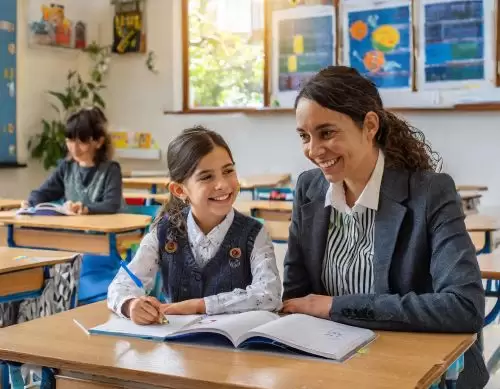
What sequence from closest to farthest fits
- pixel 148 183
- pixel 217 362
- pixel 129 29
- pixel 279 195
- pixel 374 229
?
pixel 217 362 → pixel 374 229 → pixel 279 195 → pixel 148 183 → pixel 129 29

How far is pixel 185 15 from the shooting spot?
688 centimetres

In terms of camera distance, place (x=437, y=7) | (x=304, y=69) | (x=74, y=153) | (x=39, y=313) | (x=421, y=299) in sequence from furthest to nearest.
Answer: (x=304, y=69), (x=437, y=7), (x=74, y=153), (x=39, y=313), (x=421, y=299)

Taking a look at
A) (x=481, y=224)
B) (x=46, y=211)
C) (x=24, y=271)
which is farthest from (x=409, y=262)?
(x=46, y=211)

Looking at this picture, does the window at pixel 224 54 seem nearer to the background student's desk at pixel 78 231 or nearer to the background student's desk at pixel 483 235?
the background student's desk at pixel 78 231

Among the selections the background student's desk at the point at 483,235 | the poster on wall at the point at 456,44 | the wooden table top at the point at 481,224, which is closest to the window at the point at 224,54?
the poster on wall at the point at 456,44

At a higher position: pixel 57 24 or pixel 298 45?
pixel 57 24

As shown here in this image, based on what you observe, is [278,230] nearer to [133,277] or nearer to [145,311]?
[133,277]

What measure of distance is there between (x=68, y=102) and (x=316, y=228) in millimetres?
5565

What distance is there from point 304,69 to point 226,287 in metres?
4.77

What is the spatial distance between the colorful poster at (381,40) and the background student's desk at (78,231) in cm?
277

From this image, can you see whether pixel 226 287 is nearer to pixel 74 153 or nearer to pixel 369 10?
pixel 74 153

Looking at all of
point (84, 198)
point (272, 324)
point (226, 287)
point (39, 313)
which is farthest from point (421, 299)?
point (84, 198)

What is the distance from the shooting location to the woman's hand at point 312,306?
155 centimetres

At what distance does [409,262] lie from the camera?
161 centimetres
